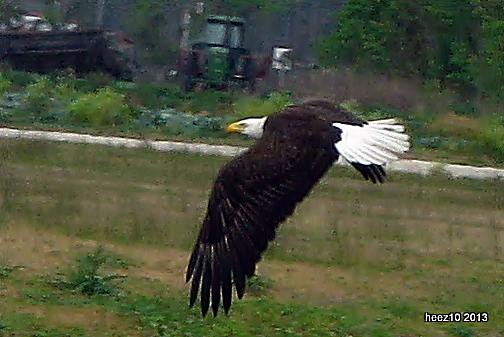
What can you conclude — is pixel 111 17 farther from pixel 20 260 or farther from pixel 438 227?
pixel 20 260

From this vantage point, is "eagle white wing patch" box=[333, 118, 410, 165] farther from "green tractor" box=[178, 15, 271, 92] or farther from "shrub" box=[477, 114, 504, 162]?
"green tractor" box=[178, 15, 271, 92]

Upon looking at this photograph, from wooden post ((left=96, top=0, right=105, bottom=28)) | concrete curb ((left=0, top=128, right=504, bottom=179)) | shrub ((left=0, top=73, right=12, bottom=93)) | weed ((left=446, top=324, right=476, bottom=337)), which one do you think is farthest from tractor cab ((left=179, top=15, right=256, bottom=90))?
weed ((left=446, top=324, right=476, bottom=337))

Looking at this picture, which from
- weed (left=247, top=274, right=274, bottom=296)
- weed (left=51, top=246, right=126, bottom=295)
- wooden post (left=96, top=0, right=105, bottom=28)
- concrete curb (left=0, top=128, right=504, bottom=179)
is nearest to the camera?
weed (left=51, top=246, right=126, bottom=295)

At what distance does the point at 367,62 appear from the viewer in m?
24.1

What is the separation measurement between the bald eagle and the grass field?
693 millimetres

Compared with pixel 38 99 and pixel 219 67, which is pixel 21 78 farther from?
pixel 38 99

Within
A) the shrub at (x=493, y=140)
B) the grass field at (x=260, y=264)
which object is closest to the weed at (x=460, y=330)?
the grass field at (x=260, y=264)

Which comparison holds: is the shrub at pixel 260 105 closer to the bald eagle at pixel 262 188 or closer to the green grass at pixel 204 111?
the green grass at pixel 204 111

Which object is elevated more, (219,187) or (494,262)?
(219,187)

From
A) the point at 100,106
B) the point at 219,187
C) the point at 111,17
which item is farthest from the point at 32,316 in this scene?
the point at 111,17

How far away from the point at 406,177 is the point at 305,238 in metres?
4.47

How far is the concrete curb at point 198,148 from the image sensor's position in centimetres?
1452

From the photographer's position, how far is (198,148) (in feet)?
51.2

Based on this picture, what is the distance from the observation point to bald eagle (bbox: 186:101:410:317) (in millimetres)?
5996
